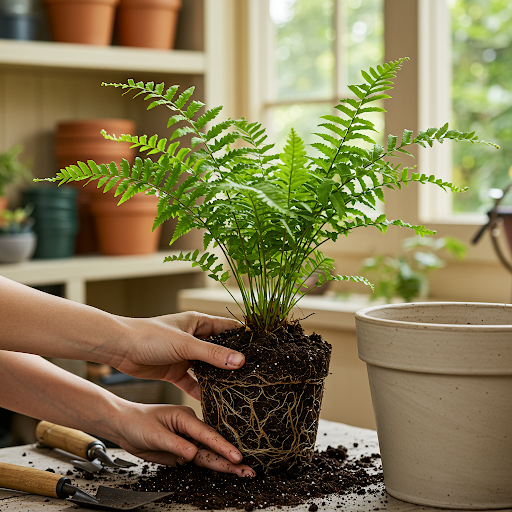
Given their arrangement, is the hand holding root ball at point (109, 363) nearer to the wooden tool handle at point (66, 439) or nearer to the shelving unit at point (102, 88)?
the wooden tool handle at point (66, 439)

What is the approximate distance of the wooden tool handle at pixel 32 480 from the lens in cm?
82

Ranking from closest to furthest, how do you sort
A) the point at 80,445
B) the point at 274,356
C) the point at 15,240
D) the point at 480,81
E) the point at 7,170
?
1. the point at 274,356
2. the point at 80,445
3. the point at 15,240
4. the point at 7,170
5. the point at 480,81

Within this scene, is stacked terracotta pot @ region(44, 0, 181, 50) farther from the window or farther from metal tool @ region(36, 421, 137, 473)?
metal tool @ region(36, 421, 137, 473)

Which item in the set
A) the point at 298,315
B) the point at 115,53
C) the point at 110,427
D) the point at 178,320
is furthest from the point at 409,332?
the point at 115,53

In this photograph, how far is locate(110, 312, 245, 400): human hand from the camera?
2.76ft

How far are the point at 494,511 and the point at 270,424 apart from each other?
27 cm

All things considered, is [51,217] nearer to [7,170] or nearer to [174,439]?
[7,170]

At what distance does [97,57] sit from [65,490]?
5.71 feet

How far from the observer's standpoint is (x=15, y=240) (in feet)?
6.90

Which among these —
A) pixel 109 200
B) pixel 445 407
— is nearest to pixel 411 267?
pixel 109 200

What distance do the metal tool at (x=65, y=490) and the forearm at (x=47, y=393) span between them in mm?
150

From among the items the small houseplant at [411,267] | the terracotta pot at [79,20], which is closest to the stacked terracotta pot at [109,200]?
the terracotta pot at [79,20]

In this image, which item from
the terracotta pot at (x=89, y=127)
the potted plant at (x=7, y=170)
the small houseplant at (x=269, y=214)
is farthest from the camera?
the terracotta pot at (x=89, y=127)

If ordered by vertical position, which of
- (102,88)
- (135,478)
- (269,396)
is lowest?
(135,478)
